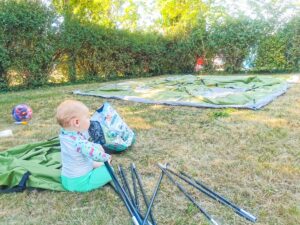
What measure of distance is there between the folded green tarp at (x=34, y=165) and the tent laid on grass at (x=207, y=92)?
2.67m

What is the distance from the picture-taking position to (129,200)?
205cm

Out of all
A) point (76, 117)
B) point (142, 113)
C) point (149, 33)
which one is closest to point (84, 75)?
point (149, 33)

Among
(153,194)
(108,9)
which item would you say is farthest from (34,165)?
(108,9)

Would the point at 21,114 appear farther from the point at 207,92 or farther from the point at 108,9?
the point at 108,9

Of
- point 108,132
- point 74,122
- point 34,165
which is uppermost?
point 74,122

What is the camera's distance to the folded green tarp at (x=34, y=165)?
240 centimetres

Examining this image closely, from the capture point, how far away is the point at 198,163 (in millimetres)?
2799

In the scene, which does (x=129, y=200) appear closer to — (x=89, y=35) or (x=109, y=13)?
(x=89, y=35)

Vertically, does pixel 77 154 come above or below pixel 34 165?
above

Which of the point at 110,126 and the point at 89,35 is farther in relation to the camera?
the point at 89,35

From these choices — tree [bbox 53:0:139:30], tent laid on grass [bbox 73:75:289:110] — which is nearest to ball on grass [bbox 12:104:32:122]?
tent laid on grass [bbox 73:75:289:110]

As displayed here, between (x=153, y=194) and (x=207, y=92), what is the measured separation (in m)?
4.18

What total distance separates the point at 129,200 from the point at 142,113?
2774 mm

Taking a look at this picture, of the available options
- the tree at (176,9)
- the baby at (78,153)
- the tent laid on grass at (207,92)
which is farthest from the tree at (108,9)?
the baby at (78,153)
